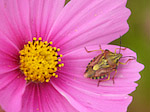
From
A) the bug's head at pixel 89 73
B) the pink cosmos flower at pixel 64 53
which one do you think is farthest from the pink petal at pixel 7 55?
the bug's head at pixel 89 73

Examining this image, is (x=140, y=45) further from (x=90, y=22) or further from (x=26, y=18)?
(x=26, y=18)

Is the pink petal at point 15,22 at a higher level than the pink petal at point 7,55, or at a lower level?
higher

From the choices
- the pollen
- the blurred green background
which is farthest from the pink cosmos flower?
the blurred green background

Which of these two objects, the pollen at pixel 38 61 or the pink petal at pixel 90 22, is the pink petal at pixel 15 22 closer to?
the pollen at pixel 38 61

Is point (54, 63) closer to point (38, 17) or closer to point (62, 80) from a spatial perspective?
point (62, 80)

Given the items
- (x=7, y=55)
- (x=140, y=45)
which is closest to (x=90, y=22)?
(x=7, y=55)

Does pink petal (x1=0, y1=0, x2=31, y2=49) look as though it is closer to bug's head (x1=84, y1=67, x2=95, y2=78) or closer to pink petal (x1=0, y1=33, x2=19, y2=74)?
pink petal (x1=0, y1=33, x2=19, y2=74)
